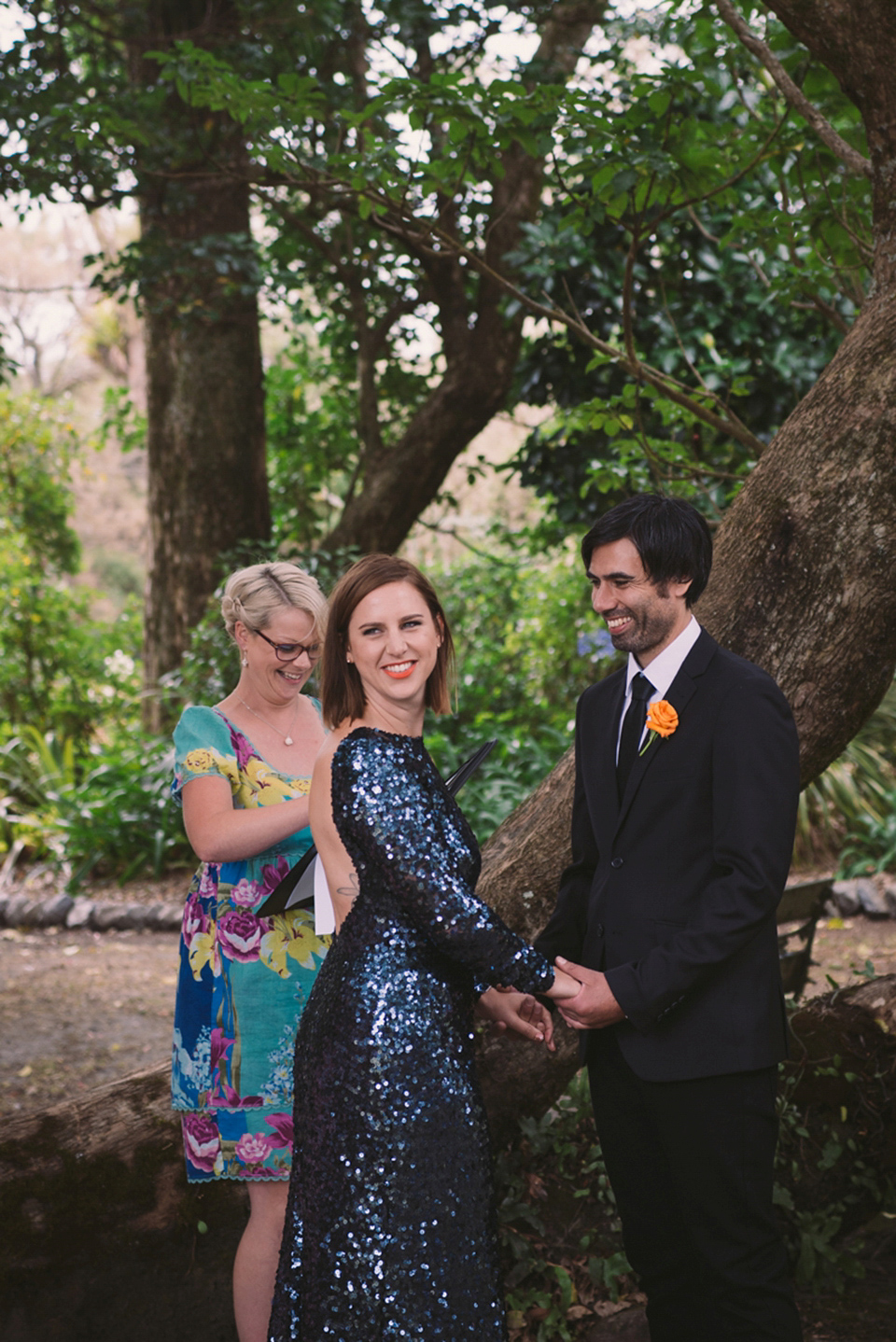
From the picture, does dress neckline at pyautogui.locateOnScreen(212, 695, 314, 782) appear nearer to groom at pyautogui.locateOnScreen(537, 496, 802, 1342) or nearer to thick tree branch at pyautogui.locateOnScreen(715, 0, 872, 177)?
groom at pyautogui.locateOnScreen(537, 496, 802, 1342)

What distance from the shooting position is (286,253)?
7.87m

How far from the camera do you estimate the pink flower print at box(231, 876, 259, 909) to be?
8.12 feet

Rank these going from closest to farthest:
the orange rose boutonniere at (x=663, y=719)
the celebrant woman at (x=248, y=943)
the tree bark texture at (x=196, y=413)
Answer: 1. the orange rose boutonniere at (x=663, y=719)
2. the celebrant woman at (x=248, y=943)
3. the tree bark texture at (x=196, y=413)

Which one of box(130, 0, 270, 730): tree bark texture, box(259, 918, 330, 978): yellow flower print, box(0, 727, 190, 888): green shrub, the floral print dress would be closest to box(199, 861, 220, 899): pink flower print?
the floral print dress

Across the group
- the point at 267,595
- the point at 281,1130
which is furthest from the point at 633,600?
the point at 281,1130

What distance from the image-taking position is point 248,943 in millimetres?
2445

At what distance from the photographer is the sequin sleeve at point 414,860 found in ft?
5.93

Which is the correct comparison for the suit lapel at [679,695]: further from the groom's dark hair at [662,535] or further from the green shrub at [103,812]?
the green shrub at [103,812]

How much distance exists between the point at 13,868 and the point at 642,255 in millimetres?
6438

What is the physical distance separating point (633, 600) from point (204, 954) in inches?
49.3

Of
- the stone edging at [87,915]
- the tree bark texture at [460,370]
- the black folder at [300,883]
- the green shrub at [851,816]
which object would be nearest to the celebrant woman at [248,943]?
the black folder at [300,883]

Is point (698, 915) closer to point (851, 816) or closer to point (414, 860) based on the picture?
point (414, 860)

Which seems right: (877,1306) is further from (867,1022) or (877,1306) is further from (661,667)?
(661,667)

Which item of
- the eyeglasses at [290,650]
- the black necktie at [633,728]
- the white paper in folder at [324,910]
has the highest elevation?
the eyeglasses at [290,650]
